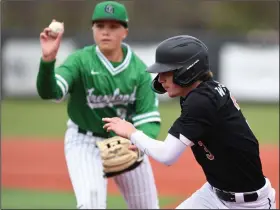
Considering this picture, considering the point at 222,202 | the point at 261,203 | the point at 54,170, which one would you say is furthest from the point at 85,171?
the point at 54,170

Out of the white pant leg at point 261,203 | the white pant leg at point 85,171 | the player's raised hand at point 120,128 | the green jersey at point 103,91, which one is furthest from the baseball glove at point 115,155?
the white pant leg at point 261,203

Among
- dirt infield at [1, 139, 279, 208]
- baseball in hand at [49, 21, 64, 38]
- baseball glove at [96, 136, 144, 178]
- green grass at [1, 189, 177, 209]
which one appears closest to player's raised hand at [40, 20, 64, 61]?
baseball in hand at [49, 21, 64, 38]

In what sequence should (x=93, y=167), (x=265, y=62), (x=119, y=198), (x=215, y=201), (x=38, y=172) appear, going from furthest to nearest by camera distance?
(x=265, y=62) < (x=38, y=172) < (x=119, y=198) < (x=93, y=167) < (x=215, y=201)

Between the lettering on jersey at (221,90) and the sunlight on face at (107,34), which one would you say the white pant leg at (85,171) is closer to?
the sunlight on face at (107,34)

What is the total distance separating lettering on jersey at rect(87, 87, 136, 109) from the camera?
6.03 metres

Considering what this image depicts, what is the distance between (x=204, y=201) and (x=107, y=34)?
198 cm

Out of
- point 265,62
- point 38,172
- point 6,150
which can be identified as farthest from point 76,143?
point 265,62

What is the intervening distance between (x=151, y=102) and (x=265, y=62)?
1403 cm

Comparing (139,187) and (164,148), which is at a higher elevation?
(164,148)

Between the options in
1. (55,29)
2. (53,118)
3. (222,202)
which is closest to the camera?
(222,202)

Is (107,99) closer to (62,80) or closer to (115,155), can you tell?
(62,80)

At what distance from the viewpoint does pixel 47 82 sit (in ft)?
18.2

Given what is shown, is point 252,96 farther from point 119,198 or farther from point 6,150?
point 119,198

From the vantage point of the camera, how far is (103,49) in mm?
6102
